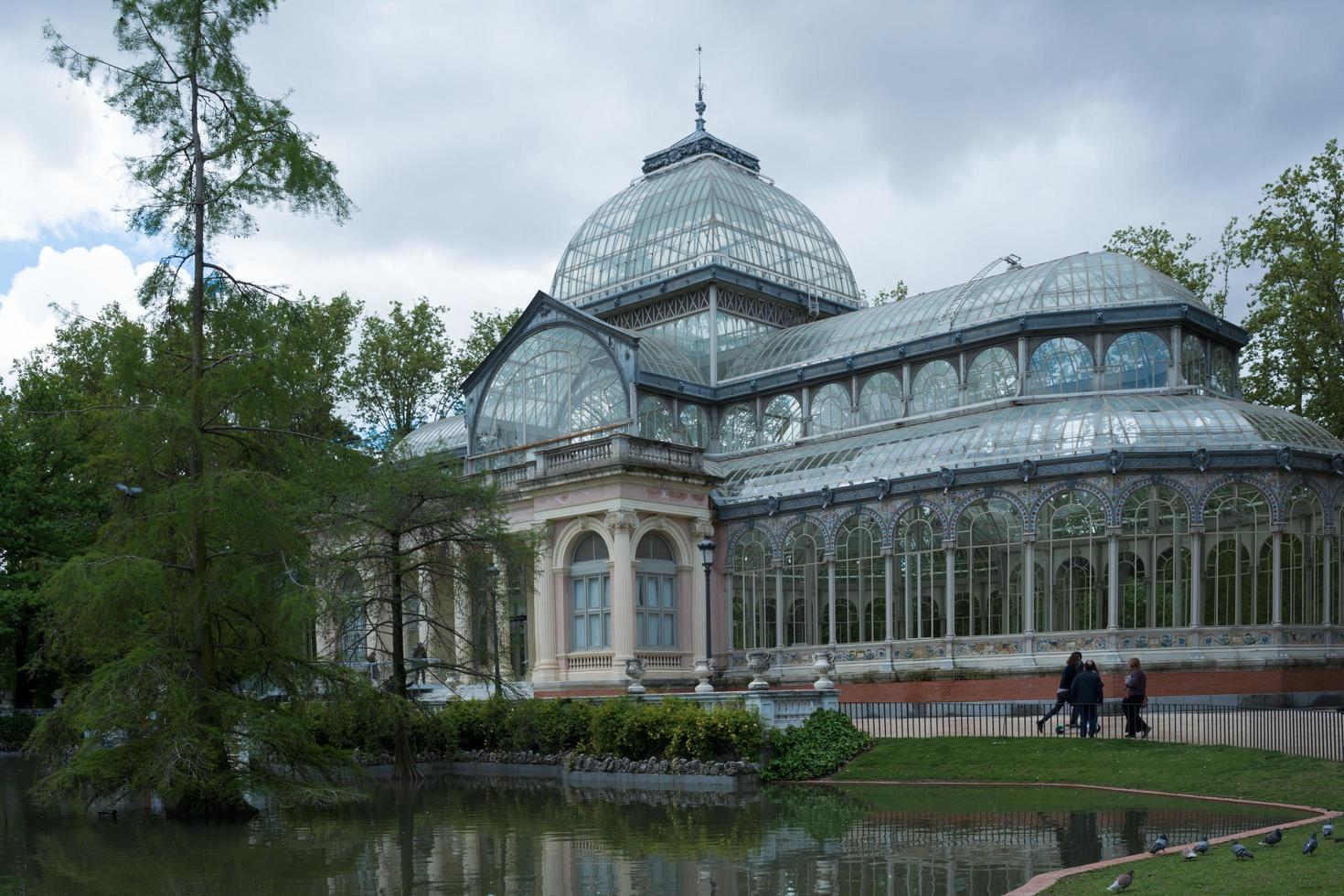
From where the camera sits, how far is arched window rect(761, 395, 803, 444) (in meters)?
42.4

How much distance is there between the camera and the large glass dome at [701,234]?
4738cm

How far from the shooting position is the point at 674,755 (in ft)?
83.4

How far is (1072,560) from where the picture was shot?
3234 cm

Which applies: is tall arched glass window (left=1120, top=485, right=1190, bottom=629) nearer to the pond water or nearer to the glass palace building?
the glass palace building

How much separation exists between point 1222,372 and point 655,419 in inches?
664

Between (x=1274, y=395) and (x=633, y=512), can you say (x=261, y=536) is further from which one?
(x=1274, y=395)

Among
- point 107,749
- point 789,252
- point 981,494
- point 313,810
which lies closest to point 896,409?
point 981,494

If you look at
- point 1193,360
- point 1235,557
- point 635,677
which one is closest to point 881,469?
point 1235,557

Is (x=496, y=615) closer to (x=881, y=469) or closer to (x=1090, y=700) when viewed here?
(x=1090, y=700)

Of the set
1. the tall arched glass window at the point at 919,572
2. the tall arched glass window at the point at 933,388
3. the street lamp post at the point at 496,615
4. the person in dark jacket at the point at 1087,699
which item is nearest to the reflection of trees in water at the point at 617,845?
the person in dark jacket at the point at 1087,699

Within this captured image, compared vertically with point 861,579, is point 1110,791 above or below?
below

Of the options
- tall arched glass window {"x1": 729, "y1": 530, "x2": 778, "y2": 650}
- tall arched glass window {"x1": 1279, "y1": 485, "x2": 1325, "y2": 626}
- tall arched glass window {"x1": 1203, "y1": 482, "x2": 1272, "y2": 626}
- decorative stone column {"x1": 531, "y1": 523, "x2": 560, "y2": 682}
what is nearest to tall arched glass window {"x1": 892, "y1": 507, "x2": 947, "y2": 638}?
tall arched glass window {"x1": 729, "y1": 530, "x2": 778, "y2": 650}

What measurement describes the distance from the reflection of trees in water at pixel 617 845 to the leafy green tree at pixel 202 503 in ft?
3.76

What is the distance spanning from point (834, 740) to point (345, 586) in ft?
36.9
